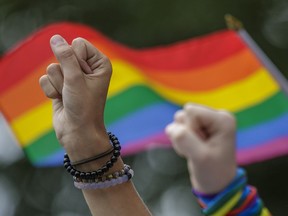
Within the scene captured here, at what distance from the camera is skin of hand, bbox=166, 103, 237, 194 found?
1528 millimetres

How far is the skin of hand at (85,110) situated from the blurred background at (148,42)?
545cm

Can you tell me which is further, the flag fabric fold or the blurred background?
the blurred background

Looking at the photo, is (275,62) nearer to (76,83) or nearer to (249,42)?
(249,42)

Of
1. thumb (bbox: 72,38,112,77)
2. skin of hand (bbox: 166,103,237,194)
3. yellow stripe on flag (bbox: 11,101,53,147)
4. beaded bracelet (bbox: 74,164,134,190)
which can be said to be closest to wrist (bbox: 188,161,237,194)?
skin of hand (bbox: 166,103,237,194)

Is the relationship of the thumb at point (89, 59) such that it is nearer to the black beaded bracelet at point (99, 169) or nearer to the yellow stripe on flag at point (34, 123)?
the black beaded bracelet at point (99, 169)

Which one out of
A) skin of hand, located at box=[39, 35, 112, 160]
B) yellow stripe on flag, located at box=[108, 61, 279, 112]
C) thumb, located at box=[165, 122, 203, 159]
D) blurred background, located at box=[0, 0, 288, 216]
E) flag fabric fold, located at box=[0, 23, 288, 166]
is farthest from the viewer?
blurred background, located at box=[0, 0, 288, 216]

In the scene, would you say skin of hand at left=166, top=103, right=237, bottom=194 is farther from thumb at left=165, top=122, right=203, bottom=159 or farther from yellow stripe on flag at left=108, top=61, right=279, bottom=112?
yellow stripe on flag at left=108, top=61, right=279, bottom=112

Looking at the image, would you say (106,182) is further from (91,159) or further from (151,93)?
(151,93)

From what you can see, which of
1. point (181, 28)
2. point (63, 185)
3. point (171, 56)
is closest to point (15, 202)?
point (63, 185)

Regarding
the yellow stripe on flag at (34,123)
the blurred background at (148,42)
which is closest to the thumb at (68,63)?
the yellow stripe on flag at (34,123)

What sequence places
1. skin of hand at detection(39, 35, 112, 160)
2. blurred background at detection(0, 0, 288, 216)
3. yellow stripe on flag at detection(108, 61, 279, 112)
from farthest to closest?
blurred background at detection(0, 0, 288, 216)
yellow stripe on flag at detection(108, 61, 279, 112)
skin of hand at detection(39, 35, 112, 160)

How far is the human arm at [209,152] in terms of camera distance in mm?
1530

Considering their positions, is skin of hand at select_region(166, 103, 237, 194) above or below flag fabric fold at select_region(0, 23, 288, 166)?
above

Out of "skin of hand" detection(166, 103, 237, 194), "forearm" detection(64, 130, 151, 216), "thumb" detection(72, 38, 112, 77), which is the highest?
"thumb" detection(72, 38, 112, 77)
